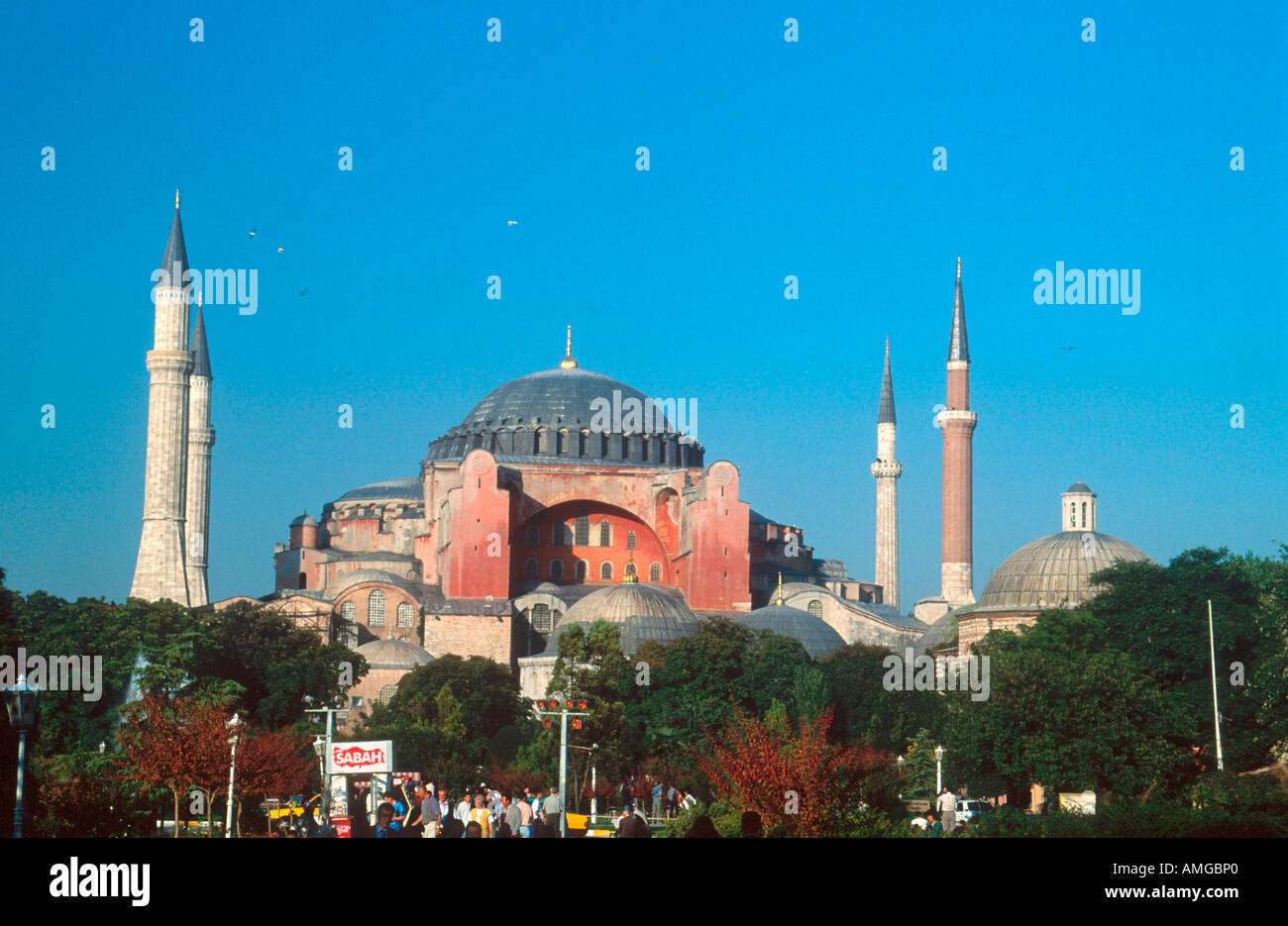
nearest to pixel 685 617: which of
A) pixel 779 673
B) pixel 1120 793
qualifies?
pixel 779 673

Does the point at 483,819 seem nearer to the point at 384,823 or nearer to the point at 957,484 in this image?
the point at 384,823

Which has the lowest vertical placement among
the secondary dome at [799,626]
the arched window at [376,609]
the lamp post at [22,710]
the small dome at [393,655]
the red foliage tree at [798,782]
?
the red foliage tree at [798,782]

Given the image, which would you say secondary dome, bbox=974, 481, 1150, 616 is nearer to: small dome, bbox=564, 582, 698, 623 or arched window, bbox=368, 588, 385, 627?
small dome, bbox=564, 582, 698, 623

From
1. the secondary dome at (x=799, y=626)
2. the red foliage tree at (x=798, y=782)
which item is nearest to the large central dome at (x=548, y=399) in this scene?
the secondary dome at (x=799, y=626)

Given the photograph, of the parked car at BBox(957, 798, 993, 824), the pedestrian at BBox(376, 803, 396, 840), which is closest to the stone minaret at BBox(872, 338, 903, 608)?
the parked car at BBox(957, 798, 993, 824)

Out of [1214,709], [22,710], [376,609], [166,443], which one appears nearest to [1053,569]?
[1214,709]

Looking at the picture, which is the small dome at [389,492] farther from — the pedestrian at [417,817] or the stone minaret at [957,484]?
the pedestrian at [417,817]
